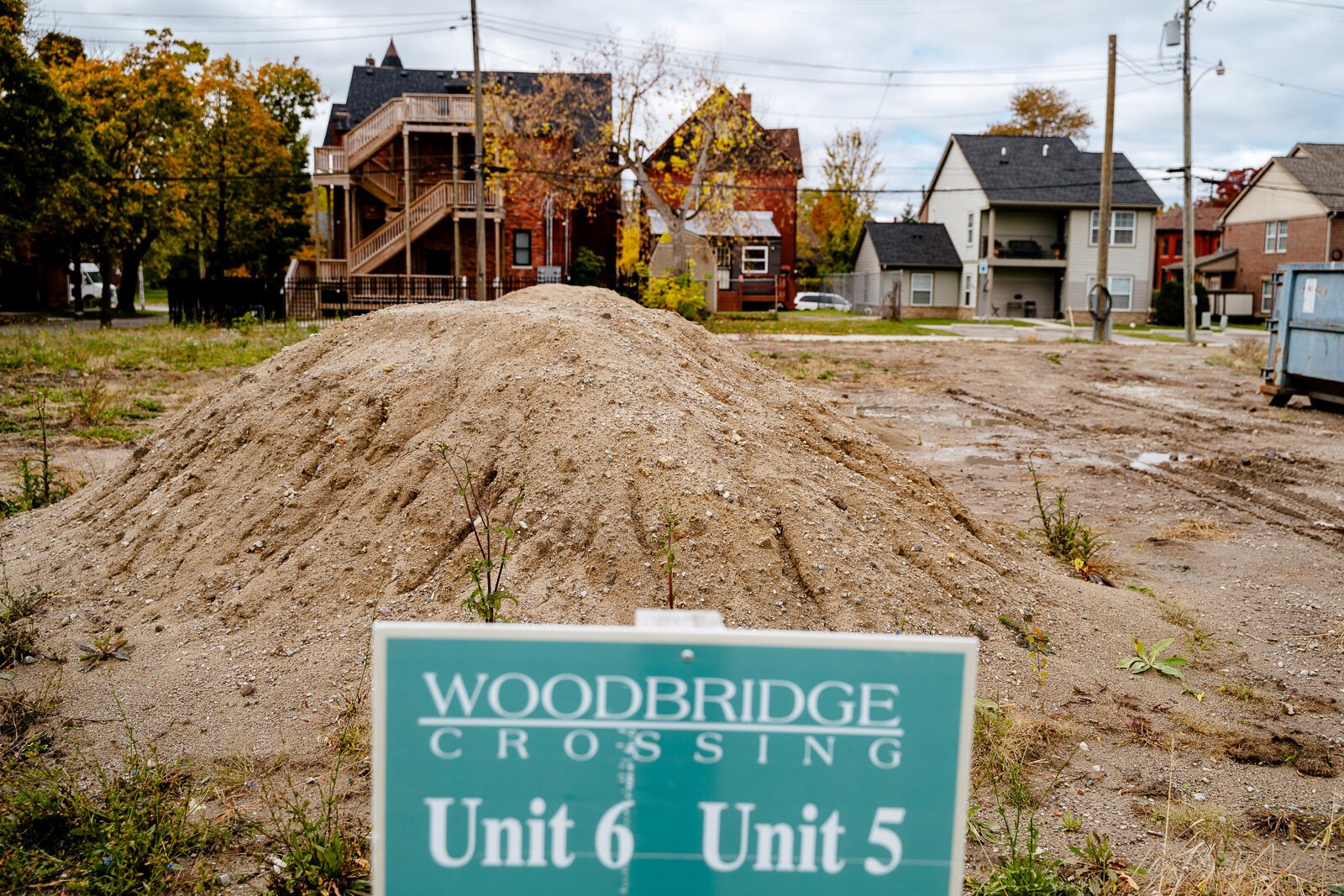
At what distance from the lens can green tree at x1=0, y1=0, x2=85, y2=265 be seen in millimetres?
20812

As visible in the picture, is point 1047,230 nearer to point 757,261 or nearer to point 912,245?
point 912,245

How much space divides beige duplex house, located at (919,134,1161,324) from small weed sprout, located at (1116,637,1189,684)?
43.9 meters

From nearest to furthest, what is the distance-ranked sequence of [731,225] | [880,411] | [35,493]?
[35,493], [880,411], [731,225]

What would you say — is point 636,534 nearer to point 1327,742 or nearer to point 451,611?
point 451,611

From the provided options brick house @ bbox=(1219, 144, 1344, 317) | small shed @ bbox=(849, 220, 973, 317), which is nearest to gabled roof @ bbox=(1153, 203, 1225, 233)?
brick house @ bbox=(1219, 144, 1344, 317)

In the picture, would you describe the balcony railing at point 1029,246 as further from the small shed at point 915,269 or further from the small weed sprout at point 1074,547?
the small weed sprout at point 1074,547

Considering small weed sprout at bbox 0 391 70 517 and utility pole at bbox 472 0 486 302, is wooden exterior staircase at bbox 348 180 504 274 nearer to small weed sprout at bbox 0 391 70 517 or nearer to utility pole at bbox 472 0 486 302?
utility pole at bbox 472 0 486 302

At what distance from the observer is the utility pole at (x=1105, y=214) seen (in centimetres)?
3147

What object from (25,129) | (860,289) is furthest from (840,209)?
(25,129)

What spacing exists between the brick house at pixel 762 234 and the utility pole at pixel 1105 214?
36.3 ft

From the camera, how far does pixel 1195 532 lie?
867 centimetres

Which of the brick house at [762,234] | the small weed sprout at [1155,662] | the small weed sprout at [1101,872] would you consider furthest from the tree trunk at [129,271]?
the small weed sprout at [1101,872]

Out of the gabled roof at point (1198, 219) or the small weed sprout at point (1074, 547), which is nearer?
the small weed sprout at point (1074, 547)

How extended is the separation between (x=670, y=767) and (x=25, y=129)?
78.9ft
